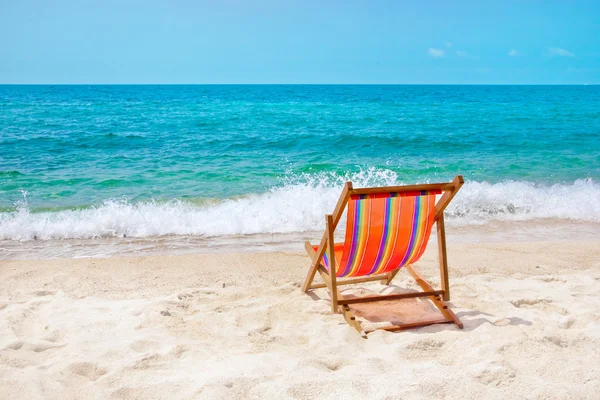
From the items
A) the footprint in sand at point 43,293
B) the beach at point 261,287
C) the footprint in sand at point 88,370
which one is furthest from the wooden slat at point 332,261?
the footprint in sand at point 43,293

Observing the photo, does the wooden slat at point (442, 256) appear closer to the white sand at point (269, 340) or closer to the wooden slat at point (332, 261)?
the white sand at point (269, 340)

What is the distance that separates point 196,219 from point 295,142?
874 cm

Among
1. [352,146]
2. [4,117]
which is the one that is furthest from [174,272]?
[4,117]

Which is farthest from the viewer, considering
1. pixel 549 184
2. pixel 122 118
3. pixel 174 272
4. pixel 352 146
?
pixel 122 118

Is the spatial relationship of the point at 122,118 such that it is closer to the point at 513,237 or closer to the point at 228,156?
the point at 228,156

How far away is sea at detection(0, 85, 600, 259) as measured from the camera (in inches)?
270

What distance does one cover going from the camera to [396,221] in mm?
3584

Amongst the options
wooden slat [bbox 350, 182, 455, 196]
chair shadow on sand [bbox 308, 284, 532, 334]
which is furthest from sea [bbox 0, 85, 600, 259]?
wooden slat [bbox 350, 182, 455, 196]

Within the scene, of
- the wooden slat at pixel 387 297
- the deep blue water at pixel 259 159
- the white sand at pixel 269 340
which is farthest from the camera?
the deep blue water at pixel 259 159

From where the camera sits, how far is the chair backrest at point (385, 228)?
3482 mm

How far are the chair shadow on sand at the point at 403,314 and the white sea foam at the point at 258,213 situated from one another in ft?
8.96

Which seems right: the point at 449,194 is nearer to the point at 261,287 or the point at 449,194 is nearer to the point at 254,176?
the point at 261,287

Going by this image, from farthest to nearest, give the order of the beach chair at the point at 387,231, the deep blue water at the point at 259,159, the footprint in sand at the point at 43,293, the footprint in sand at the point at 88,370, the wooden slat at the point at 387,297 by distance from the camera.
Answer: the deep blue water at the point at 259,159 < the footprint in sand at the point at 43,293 < the wooden slat at the point at 387,297 < the beach chair at the point at 387,231 < the footprint in sand at the point at 88,370

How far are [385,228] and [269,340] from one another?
109 cm
